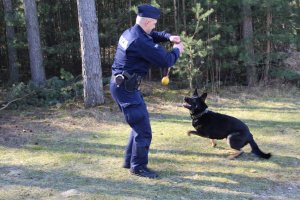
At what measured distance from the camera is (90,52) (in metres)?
10.2

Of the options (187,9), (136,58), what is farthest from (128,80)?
(187,9)

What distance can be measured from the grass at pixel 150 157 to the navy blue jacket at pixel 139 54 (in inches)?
58.6

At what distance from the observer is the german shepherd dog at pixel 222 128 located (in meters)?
6.27

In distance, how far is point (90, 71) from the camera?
10273 millimetres

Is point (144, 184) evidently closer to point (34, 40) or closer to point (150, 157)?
point (150, 157)

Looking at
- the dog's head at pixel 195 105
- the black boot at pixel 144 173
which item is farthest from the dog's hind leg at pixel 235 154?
the black boot at pixel 144 173

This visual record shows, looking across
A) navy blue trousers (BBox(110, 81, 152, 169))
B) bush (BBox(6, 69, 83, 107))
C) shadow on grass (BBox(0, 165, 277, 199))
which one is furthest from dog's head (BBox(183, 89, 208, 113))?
bush (BBox(6, 69, 83, 107))

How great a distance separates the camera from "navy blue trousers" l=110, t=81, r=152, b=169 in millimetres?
5359

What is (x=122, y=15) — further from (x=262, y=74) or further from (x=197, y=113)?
(x=197, y=113)

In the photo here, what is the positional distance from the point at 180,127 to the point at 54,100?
158 inches

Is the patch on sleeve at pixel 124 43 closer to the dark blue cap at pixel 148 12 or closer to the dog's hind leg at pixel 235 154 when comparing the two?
the dark blue cap at pixel 148 12

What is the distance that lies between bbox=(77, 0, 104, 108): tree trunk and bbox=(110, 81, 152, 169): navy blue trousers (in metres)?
4.93

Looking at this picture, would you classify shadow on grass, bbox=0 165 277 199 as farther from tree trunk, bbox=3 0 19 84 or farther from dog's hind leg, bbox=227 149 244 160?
tree trunk, bbox=3 0 19 84

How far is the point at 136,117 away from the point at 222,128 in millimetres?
1640
